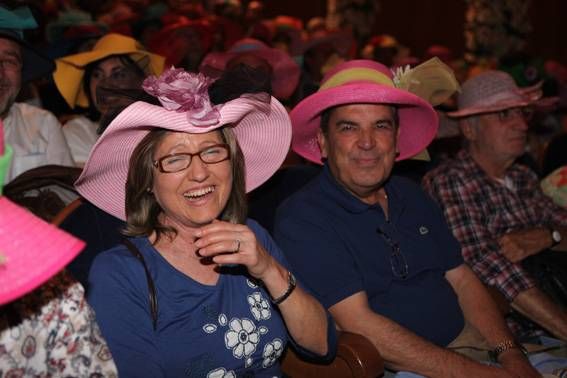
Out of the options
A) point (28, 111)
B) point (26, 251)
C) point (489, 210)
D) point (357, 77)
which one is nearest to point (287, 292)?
point (26, 251)

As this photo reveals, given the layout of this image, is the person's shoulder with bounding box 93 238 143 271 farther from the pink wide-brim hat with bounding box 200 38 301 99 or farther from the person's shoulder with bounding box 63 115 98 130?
the pink wide-brim hat with bounding box 200 38 301 99

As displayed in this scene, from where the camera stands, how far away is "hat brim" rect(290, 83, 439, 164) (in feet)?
8.41

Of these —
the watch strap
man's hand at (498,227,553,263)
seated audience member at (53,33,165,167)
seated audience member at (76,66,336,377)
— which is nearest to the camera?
seated audience member at (76,66,336,377)

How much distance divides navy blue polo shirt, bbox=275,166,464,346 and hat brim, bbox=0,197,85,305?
1.28 m

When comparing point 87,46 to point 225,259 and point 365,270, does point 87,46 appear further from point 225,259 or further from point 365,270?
point 225,259

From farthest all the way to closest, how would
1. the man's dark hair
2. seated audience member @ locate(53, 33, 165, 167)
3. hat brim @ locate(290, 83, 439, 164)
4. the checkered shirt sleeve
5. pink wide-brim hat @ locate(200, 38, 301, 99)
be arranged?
pink wide-brim hat @ locate(200, 38, 301, 99) < seated audience member @ locate(53, 33, 165, 167) < the checkered shirt sleeve < the man's dark hair < hat brim @ locate(290, 83, 439, 164)

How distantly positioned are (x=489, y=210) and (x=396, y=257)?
864 mm

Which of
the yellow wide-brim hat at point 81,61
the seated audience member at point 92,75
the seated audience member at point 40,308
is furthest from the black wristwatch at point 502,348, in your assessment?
the yellow wide-brim hat at point 81,61

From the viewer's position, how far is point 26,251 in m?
1.22

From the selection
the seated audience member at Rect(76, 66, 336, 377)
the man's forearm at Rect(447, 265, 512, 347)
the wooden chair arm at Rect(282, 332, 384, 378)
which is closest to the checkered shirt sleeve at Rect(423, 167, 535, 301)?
the man's forearm at Rect(447, 265, 512, 347)

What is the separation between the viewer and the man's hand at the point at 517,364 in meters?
2.48

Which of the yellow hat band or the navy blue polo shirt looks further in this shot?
the yellow hat band

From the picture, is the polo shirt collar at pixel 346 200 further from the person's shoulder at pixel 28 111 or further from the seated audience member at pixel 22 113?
the person's shoulder at pixel 28 111

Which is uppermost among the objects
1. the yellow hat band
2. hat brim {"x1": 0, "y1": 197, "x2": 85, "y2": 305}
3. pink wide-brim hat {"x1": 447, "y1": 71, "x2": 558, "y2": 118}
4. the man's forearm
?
hat brim {"x1": 0, "y1": 197, "x2": 85, "y2": 305}
